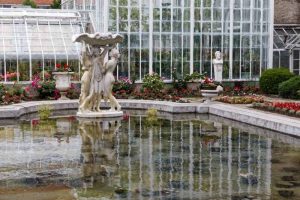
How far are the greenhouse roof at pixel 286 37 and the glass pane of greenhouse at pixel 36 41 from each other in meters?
9.88

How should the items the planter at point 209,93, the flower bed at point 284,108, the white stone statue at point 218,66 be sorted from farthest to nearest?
the white stone statue at point 218,66 → the planter at point 209,93 → the flower bed at point 284,108

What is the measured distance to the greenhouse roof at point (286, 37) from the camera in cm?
3142

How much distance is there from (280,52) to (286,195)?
Result: 951 inches

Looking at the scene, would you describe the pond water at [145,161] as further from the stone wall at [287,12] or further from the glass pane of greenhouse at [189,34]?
the stone wall at [287,12]

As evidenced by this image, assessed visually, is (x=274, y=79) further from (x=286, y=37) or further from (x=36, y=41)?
(x=36, y=41)

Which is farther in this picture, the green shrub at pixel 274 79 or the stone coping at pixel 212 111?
the green shrub at pixel 274 79

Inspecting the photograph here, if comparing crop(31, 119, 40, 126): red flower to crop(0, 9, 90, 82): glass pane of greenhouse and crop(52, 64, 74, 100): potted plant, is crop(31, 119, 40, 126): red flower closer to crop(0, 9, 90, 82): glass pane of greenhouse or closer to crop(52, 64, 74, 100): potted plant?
crop(52, 64, 74, 100): potted plant

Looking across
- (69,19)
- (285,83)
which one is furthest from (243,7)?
(69,19)

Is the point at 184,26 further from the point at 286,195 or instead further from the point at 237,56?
the point at 286,195

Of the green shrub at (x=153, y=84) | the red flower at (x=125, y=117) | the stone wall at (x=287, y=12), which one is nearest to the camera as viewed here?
the red flower at (x=125, y=117)

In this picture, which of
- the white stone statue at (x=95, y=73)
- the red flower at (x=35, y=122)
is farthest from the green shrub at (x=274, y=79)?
the red flower at (x=35, y=122)

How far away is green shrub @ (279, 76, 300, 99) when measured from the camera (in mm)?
24312

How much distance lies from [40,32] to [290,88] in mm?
11872

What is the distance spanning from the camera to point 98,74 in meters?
18.2
